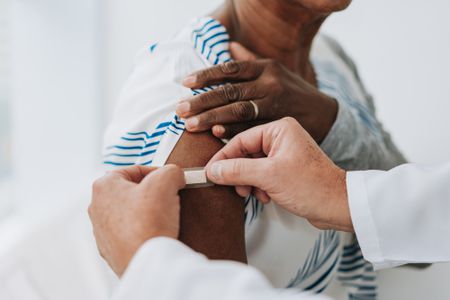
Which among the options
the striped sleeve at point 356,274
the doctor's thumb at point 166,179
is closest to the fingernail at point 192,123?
the doctor's thumb at point 166,179

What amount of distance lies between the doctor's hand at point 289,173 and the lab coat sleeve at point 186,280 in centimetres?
20

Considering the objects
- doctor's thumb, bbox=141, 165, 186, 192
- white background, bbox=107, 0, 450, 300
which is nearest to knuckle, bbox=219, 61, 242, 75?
doctor's thumb, bbox=141, 165, 186, 192

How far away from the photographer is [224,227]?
0.68 m

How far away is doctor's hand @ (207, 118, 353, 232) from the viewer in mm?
673

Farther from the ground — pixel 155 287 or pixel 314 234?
pixel 155 287

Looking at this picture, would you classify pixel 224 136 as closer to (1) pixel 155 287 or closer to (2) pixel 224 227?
(2) pixel 224 227

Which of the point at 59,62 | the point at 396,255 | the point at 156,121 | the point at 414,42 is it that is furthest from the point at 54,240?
the point at 414,42

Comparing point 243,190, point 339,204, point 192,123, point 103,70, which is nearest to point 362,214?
point 339,204

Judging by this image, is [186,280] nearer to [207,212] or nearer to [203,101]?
[207,212]

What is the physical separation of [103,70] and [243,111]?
1.21 m

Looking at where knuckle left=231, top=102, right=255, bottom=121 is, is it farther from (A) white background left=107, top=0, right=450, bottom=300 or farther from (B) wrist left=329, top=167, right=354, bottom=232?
(A) white background left=107, top=0, right=450, bottom=300

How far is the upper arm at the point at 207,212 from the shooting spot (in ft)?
2.13

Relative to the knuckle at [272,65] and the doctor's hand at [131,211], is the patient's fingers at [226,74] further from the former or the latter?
the doctor's hand at [131,211]

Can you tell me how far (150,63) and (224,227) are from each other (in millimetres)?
314
